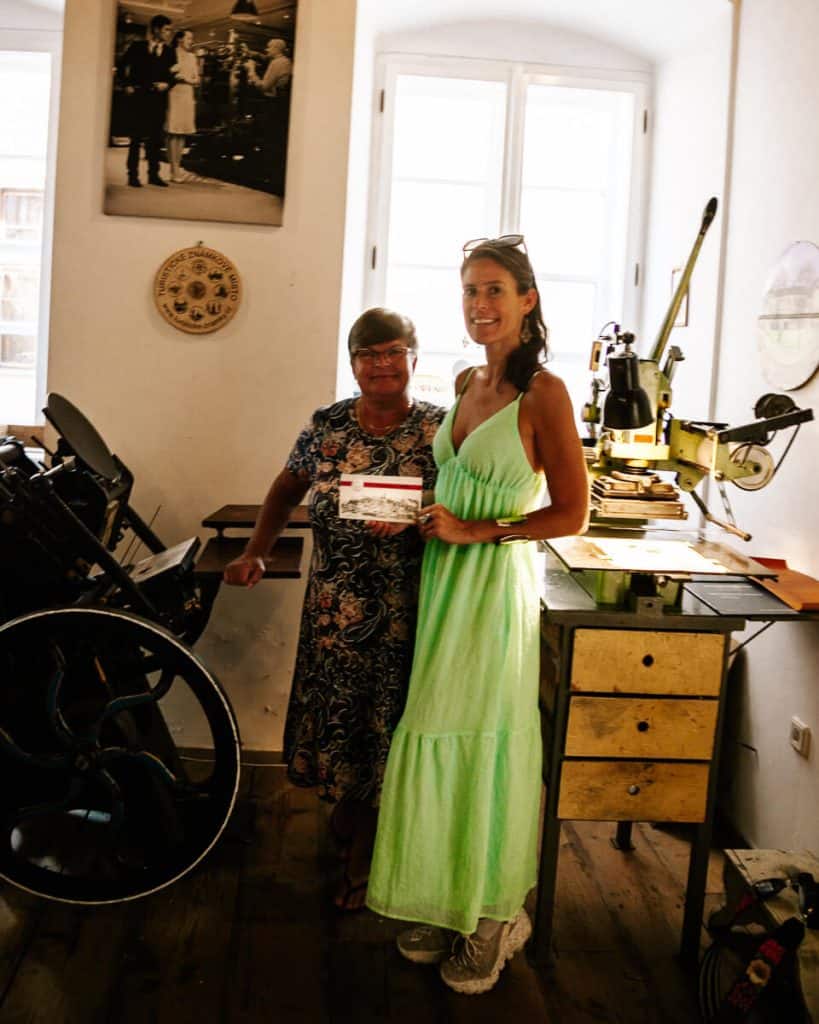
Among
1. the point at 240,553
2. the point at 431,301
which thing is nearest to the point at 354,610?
the point at 240,553

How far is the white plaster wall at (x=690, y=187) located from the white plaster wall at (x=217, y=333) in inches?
44.4

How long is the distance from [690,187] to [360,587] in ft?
6.32

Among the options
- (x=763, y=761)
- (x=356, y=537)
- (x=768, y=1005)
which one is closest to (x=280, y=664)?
(x=356, y=537)

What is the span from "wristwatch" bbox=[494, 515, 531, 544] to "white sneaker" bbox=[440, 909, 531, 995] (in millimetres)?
767

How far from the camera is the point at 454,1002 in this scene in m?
1.82

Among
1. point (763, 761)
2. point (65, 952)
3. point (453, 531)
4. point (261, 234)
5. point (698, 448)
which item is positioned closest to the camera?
point (453, 531)

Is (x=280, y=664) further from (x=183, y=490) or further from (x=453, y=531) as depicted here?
(x=453, y=531)

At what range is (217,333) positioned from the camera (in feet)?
8.94

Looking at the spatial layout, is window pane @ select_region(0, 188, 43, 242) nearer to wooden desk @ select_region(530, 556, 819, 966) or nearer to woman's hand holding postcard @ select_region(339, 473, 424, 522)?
woman's hand holding postcard @ select_region(339, 473, 424, 522)

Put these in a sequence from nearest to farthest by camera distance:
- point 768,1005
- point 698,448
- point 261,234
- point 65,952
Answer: point 768,1005, point 65,952, point 698,448, point 261,234

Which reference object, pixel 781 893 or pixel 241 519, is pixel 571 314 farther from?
pixel 781 893

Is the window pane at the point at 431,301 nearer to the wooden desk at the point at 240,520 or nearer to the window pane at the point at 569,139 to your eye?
the window pane at the point at 569,139

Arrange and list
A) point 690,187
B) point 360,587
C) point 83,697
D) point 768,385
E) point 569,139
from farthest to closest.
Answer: point 569,139
point 690,187
point 768,385
point 360,587
point 83,697

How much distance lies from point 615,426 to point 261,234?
1.31m
